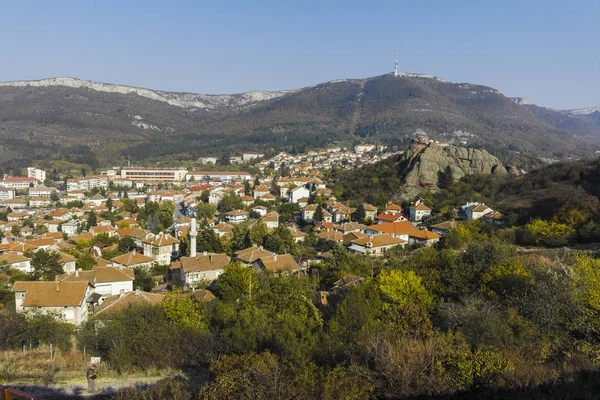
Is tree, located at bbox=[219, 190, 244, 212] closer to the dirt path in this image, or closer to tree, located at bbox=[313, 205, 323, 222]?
tree, located at bbox=[313, 205, 323, 222]

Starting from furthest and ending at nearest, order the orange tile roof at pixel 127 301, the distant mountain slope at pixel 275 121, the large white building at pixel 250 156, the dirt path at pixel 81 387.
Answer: the distant mountain slope at pixel 275 121 < the large white building at pixel 250 156 < the orange tile roof at pixel 127 301 < the dirt path at pixel 81 387

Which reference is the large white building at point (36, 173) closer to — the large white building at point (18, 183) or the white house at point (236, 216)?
the large white building at point (18, 183)

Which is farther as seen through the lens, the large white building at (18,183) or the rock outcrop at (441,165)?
the large white building at (18,183)

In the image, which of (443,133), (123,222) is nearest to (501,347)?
(123,222)

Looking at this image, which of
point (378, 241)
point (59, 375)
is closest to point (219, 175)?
point (378, 241)

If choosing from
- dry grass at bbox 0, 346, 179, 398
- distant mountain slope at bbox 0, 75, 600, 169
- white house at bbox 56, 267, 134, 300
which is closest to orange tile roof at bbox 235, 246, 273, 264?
white house at bbox 56, 267, 134, 300

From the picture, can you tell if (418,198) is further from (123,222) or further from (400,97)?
(400,97)

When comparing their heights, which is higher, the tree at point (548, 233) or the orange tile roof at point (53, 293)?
the tree at point (548, 233)

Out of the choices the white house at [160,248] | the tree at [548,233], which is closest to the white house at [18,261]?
the white house at [160,248]

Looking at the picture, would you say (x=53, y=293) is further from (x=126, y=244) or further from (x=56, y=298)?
(x=126, y=244)
